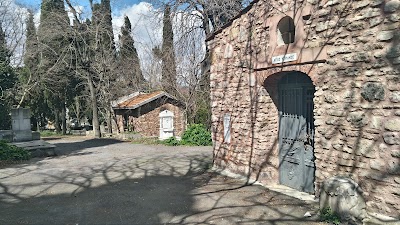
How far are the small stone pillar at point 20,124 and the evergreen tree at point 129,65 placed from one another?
1354 centimetres

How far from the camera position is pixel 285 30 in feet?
21.9

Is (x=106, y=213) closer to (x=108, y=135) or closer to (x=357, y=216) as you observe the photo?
(x=357, y=216)

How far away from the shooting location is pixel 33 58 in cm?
2453

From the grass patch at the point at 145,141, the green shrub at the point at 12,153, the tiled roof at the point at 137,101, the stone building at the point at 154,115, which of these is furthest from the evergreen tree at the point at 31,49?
the green shrub at the point at 12,153

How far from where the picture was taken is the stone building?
2073 centimetres

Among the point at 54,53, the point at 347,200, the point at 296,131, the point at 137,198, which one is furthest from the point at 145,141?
the point at 347,200

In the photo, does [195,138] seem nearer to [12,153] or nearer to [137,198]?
[12,153]

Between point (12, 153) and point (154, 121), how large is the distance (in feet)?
37.9

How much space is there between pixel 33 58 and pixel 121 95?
24.8 ft

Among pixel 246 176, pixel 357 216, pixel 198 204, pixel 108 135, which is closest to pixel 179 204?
pixel 198 204

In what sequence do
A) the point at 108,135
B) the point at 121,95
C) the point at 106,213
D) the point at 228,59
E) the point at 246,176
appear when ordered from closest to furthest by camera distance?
the point at 106,213, the point at 246,176, the point at 228,59, the point at 108,135, the point at 121,95

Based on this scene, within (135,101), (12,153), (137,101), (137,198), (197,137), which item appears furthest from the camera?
(135,101)

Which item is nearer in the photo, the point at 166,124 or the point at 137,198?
the point at 137,198

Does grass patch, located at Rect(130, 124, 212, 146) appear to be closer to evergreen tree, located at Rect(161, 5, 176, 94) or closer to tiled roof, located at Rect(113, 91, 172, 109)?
evergreen tree, located at Rect(161, 5, 176, 94)
